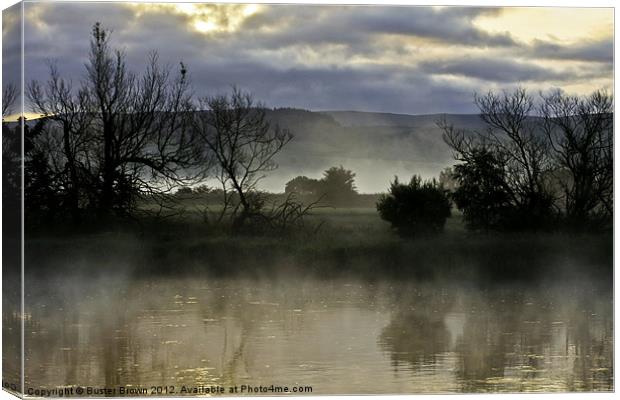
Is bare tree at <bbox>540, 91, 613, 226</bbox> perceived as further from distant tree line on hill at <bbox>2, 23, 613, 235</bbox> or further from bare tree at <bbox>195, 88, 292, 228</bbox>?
bare tree at <bbox>195, 88, 292, 228</bbox>

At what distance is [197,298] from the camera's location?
37.9ft

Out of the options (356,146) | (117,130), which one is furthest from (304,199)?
(117,130)

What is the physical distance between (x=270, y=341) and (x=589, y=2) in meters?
4.00

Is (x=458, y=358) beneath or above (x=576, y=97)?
beneath

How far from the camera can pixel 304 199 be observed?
1178 cm

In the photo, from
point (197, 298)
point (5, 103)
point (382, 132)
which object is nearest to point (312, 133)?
point (382, 132)

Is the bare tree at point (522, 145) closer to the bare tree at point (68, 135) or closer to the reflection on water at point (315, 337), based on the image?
the reflection on water at point (315, 337)

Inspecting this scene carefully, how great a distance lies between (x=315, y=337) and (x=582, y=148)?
9.80 ft

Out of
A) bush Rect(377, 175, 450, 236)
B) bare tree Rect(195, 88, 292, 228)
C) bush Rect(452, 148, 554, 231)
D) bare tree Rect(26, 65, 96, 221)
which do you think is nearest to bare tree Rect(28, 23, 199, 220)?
bare tree Rect(26, 65, 96, 221)

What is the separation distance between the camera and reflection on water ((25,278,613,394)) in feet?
36.9

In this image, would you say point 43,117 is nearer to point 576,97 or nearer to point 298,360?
point 298,360

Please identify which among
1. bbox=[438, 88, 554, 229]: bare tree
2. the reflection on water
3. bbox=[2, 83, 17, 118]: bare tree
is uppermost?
bbox=[2, 83, 17, 118]: bare tree

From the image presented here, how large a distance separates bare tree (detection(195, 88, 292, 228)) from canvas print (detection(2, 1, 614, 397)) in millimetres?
19

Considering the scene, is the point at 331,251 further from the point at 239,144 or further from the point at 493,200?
the point at 493,200
